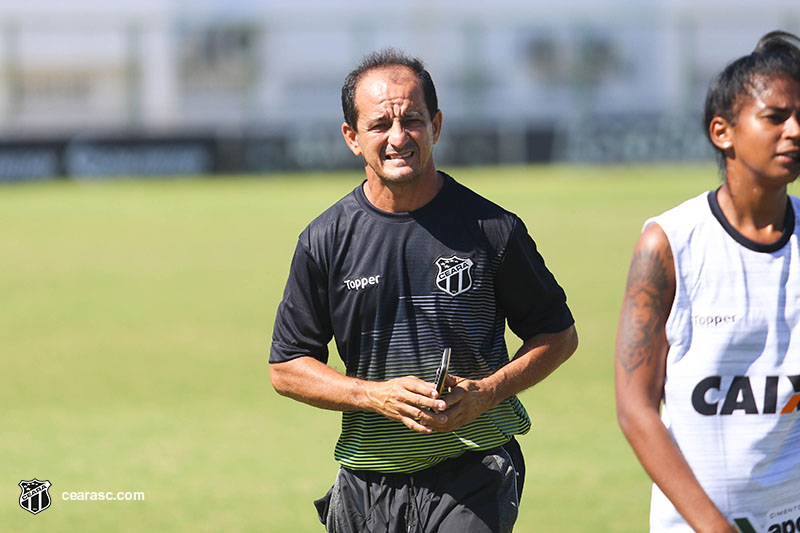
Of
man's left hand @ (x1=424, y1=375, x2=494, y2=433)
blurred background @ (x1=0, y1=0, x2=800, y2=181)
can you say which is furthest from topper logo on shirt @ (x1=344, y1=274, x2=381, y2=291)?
blurred background @ (x1=0, y1=0, x2=800, y2=181)

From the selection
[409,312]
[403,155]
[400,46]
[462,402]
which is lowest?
[462,402]

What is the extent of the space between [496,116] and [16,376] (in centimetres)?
2816

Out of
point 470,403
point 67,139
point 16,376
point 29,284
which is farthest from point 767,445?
point 67,139

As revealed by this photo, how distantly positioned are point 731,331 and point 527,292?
0.97m

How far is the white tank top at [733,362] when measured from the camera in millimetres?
3281

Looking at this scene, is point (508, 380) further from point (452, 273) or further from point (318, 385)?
point (318, 385)

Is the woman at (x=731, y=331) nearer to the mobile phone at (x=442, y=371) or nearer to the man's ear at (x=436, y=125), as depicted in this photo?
the mobile phone at (x=442, y=371)

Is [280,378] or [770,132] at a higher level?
[770,132]

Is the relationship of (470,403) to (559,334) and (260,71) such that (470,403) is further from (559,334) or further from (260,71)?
(260,71)

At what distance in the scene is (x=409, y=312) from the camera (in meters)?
4.07

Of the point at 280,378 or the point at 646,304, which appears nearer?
the point at 646,304

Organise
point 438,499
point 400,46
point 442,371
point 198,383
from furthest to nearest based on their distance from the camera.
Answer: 1. point 400,46
2. point 198,383
3. point 438,499
4. point 442,371

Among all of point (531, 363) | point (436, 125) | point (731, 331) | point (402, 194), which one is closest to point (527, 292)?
point (531, 363)

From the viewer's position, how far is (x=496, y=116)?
37.4m
